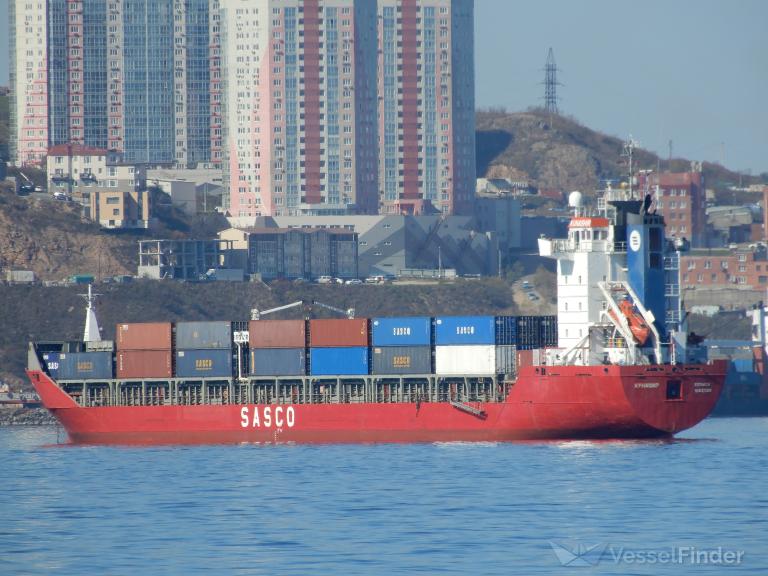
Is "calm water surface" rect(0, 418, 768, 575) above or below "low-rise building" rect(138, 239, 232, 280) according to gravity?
below

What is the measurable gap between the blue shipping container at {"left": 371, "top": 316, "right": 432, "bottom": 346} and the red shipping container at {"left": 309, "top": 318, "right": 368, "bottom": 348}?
1.64 ft

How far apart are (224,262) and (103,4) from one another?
161 feet

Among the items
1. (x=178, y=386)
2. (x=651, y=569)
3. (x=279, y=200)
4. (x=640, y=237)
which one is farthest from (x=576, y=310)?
(x=279, y=200)

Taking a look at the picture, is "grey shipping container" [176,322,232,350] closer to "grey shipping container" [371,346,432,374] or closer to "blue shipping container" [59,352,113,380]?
"blue shipping container" [59,352,113,380]

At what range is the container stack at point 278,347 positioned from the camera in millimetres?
75312

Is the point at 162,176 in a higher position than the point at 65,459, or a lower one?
higher

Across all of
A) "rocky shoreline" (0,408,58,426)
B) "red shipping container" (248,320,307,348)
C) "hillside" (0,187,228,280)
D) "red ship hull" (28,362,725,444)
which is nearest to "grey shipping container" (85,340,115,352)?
"red ship hull" (28,362,725,444)

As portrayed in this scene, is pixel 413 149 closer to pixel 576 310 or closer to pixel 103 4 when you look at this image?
pixel 103 4

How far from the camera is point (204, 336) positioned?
77.2 m

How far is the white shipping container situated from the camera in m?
72.1

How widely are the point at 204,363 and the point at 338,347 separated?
6405 millimetres

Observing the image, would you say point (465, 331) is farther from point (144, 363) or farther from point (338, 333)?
point (144, 363)

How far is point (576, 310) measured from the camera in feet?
232

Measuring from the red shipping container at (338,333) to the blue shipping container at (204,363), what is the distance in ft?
14.3
